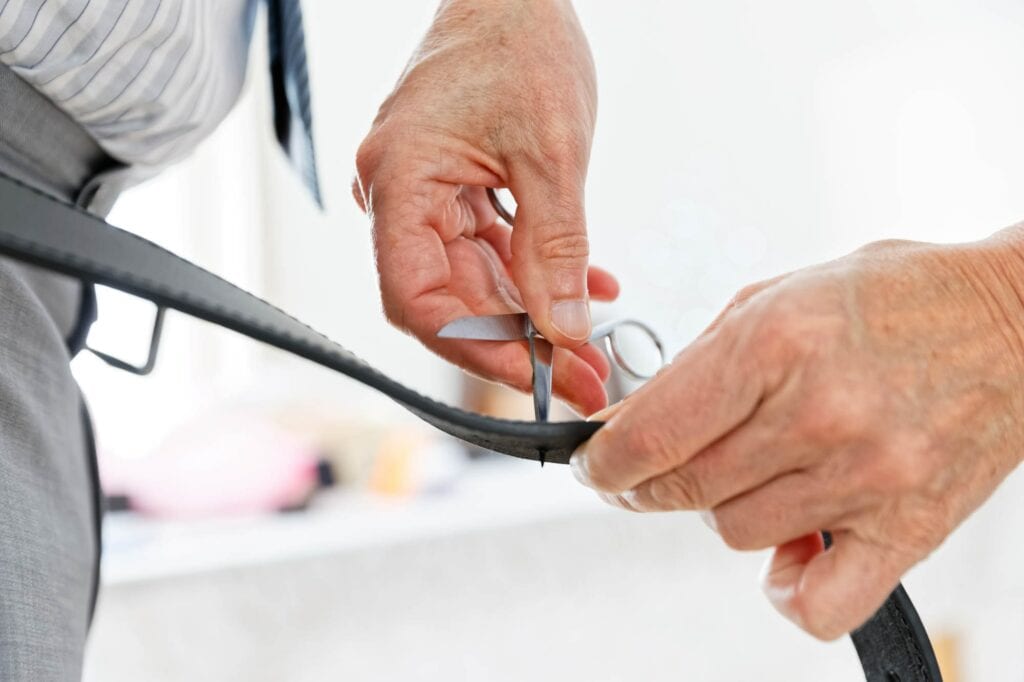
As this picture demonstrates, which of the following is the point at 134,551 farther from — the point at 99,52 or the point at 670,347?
the point at 670,347

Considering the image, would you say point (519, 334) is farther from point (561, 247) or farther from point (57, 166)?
point (57, 166)

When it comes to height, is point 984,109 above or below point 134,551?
above

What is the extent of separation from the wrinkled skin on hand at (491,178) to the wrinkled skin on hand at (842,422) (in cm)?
13

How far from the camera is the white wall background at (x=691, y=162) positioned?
166cm

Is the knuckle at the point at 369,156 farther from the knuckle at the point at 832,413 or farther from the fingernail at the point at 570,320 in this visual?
the knuckle at the point at 832,413

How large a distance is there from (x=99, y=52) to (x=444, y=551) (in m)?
0.82

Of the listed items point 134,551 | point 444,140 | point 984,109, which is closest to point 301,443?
point 134,551

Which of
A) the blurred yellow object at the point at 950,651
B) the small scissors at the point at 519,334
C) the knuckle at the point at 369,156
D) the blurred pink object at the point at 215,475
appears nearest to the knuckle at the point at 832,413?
the small scissors at the point at 519,334

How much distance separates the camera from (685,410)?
36 centimetres

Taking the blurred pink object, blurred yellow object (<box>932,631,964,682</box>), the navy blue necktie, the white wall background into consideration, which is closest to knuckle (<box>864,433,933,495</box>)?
the navy blue necktie

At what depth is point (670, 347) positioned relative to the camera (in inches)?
74.3

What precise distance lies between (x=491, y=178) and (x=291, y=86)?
0.63 feet

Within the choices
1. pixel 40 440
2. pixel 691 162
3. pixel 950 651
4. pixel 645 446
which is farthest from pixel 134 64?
pixel 691 162

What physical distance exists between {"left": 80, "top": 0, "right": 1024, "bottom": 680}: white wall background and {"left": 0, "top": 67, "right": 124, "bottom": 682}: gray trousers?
1060 millimetres
